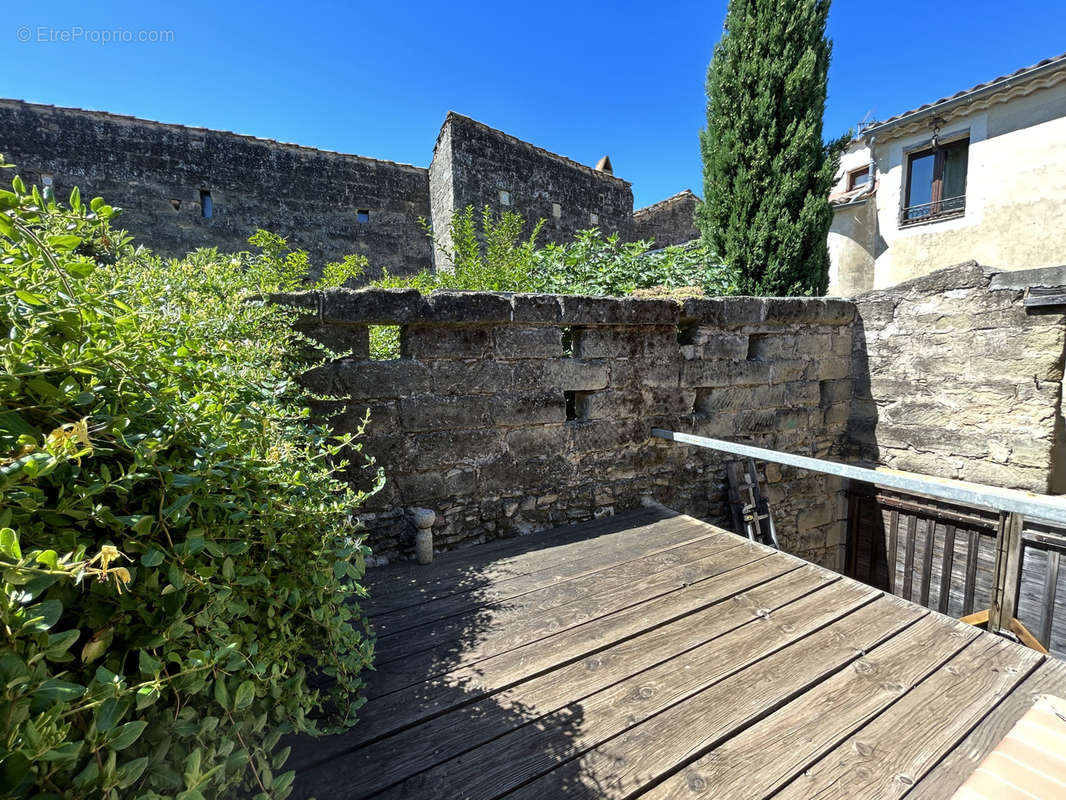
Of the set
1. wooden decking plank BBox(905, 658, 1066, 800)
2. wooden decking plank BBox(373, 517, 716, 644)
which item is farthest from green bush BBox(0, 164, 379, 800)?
wooden decking plank BBox(905, 658, 1066, 800)

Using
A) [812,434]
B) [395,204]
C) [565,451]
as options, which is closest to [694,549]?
[565,451]

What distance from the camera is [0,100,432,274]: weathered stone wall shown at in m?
5.87

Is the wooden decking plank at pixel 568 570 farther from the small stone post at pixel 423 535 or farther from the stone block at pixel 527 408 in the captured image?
the stone block at pixel 527 408

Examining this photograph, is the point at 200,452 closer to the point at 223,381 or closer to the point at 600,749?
the point at 223,381

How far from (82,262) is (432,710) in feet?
4.40

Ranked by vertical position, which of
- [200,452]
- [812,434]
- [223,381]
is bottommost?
[812,434]

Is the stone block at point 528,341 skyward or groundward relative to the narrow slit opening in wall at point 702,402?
Result: skyward

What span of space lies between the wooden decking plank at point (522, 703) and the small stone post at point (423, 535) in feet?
3.21

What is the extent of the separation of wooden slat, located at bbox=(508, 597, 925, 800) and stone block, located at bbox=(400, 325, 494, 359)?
174 centimetres

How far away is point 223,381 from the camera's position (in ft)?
3.64

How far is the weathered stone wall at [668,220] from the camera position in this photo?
1005 cm

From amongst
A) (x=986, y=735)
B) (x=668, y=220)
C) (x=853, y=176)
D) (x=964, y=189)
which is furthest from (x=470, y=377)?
(x=853, y=176)

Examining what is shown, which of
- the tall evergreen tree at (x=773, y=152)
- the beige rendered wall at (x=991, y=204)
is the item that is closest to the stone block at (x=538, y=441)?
the tall evergreen tree at (x=773, y=152)

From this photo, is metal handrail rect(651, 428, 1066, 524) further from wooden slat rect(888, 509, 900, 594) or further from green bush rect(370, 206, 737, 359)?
→ wooden slat rect(888, 509, 900, 594)
